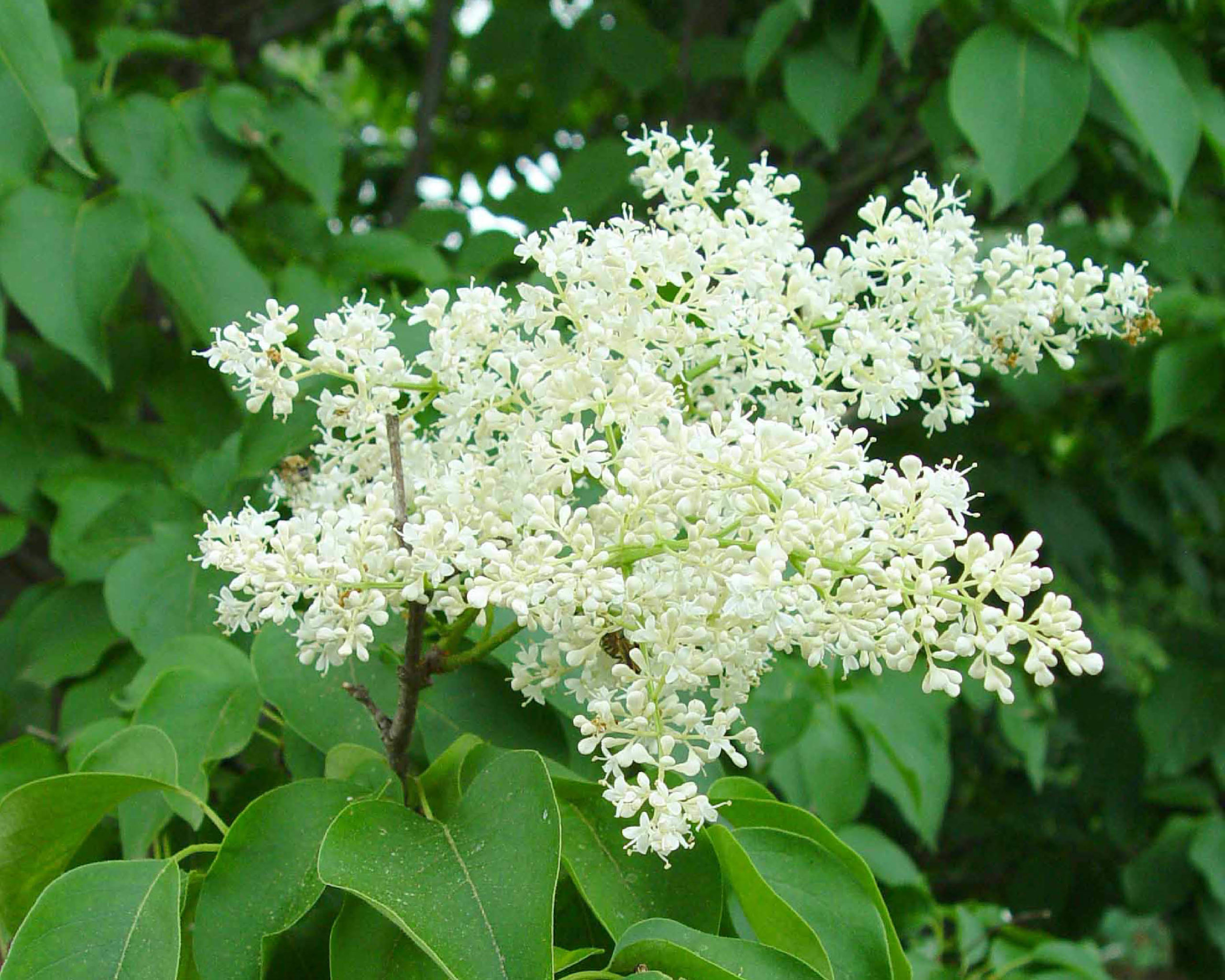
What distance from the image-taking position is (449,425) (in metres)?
1.02

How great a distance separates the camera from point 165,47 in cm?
212

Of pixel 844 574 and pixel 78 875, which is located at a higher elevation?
pixel 844 574

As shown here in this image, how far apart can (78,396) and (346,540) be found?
1.41 meters

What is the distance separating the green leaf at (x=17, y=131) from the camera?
164cm

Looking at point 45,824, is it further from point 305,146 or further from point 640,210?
point 640,210

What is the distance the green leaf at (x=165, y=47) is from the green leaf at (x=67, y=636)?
0.94 meters

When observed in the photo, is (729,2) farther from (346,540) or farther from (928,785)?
(346,540)

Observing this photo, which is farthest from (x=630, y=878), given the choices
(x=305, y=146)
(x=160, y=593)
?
(x=305, y=146)

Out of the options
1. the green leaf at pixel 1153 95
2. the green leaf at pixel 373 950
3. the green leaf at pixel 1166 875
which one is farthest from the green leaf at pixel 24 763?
the green leaf at pixel 1166 875

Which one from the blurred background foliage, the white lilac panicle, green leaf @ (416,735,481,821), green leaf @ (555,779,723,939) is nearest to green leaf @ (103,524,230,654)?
the blurred background foliage

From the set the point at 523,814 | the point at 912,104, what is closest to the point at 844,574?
the point at 523,814

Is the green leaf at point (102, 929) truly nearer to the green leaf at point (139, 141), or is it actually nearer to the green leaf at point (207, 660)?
the green leaf at point (207, 660)

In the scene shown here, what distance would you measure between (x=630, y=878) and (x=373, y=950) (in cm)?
21

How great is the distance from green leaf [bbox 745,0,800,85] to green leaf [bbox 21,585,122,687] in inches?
52.7
